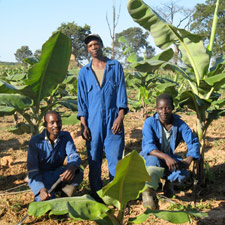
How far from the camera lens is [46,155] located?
10.3ft

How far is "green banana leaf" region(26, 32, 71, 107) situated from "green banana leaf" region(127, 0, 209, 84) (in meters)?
0.93

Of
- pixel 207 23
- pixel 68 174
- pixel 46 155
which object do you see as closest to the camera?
pixel 68 174

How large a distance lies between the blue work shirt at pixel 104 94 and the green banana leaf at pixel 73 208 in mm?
1234

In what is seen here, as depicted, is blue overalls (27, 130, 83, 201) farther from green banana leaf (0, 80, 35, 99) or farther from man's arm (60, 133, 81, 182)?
green banana leaf (0, 80, 35, 99)

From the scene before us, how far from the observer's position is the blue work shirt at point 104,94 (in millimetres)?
3188

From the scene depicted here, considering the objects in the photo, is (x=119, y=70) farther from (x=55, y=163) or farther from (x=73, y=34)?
(x=73, y=34)

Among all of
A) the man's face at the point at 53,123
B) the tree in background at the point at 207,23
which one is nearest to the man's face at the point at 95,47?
the man's face at the point at 53,123

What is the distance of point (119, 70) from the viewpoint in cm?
325

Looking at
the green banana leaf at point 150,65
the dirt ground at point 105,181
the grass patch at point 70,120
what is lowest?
the dirt ground at point 105,181

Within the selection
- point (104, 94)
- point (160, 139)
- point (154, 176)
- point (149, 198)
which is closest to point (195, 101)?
point (160, 139)

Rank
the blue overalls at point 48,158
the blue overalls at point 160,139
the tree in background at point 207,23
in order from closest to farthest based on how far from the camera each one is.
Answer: the blue overalls at point 48,158 < the blue overalls at point 160,139 < the tree in background at point 207,23

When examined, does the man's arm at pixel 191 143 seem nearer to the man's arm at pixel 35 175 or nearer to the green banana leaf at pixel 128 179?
the green banana leaf at pixel 128 179

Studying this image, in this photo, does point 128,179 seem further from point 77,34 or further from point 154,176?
point 77,34

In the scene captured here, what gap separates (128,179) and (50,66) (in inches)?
84.5
